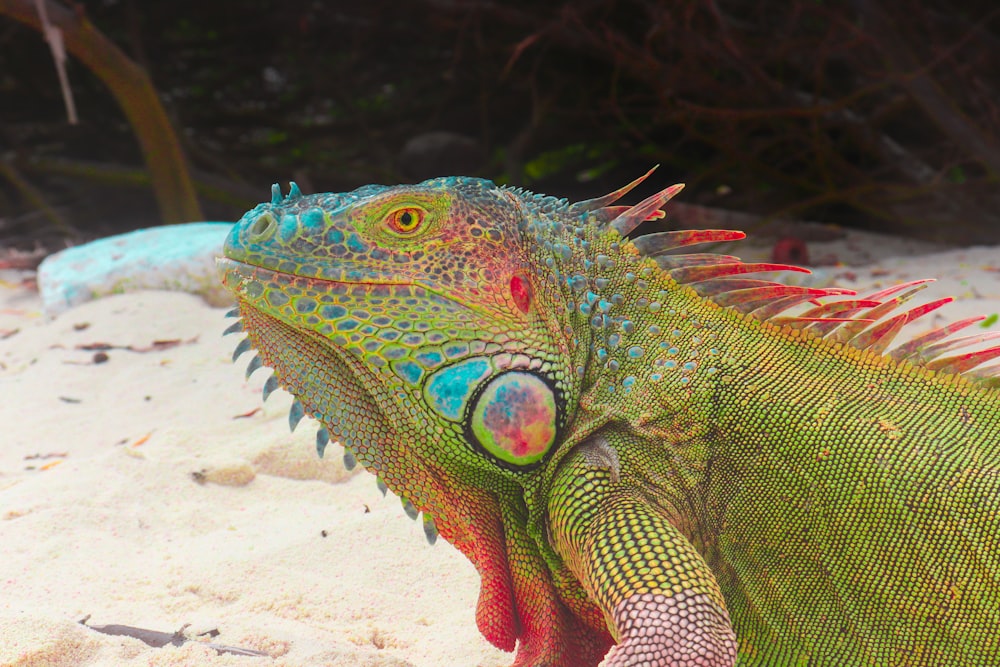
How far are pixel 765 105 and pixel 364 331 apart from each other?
7979 mm

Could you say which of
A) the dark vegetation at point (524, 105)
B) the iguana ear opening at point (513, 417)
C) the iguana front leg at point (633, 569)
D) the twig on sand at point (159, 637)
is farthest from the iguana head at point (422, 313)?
the dark vegetation at point (524, 105)

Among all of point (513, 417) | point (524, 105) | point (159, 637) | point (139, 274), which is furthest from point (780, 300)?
point (524, 105)

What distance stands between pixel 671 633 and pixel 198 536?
2.45 meters

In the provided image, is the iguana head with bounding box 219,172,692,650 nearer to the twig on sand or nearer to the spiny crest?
the spiny crest

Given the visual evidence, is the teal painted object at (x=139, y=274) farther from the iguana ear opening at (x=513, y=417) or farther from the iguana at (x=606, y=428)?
the iguana ear opening at (x=513, y=417)

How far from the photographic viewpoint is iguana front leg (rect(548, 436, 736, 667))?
2.21 m

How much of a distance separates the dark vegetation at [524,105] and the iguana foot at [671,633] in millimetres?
6798

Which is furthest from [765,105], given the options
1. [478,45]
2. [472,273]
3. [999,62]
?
[472,273]

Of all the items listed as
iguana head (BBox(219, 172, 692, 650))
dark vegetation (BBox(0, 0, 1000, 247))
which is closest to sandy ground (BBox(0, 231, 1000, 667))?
iguana head (BBox(219, 172, 692, 650))

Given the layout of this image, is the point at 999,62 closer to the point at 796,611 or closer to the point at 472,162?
the point at 472,162

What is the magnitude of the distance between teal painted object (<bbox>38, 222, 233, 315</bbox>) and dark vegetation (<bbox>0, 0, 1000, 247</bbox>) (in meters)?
2.30

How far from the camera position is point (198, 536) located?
3.92 m

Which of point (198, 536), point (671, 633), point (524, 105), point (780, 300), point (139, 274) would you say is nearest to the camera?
point (671, 633)

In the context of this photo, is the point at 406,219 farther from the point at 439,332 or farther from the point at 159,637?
the point at 159,637
